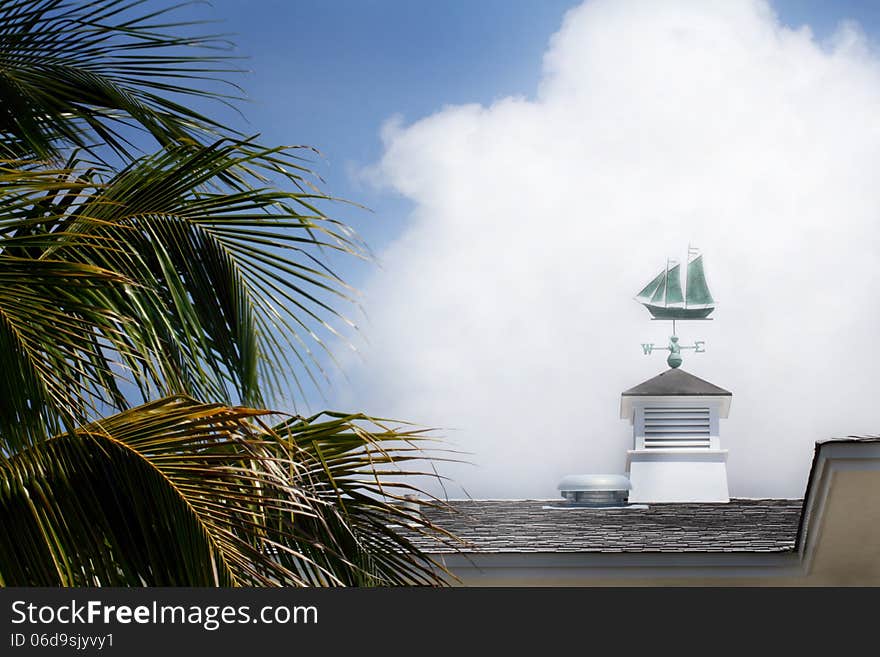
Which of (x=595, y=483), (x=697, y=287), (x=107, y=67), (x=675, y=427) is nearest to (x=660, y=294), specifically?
(x=697, y=287)

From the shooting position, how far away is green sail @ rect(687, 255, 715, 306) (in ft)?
50.1

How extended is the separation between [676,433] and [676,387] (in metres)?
0.56

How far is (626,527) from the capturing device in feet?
30.4

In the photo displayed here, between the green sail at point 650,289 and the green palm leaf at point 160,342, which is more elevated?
the green sail at point 650,289

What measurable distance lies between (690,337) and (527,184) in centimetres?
1808

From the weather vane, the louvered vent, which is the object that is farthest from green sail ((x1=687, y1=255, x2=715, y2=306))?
the louvered vent

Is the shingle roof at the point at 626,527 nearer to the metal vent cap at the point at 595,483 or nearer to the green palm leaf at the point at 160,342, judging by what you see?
the metal vent cap at the point at 595,483

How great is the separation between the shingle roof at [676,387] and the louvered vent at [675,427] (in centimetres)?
22

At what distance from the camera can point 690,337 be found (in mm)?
13992

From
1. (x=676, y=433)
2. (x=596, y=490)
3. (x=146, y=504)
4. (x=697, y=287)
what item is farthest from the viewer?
(x=697, y=287)

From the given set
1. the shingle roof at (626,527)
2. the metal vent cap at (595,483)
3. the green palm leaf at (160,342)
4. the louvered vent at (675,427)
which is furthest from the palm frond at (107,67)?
the louvered vent at (675,427)

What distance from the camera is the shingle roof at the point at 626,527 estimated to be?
8.30 meters

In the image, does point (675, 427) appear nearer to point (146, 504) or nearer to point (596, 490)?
point (596, 490)
